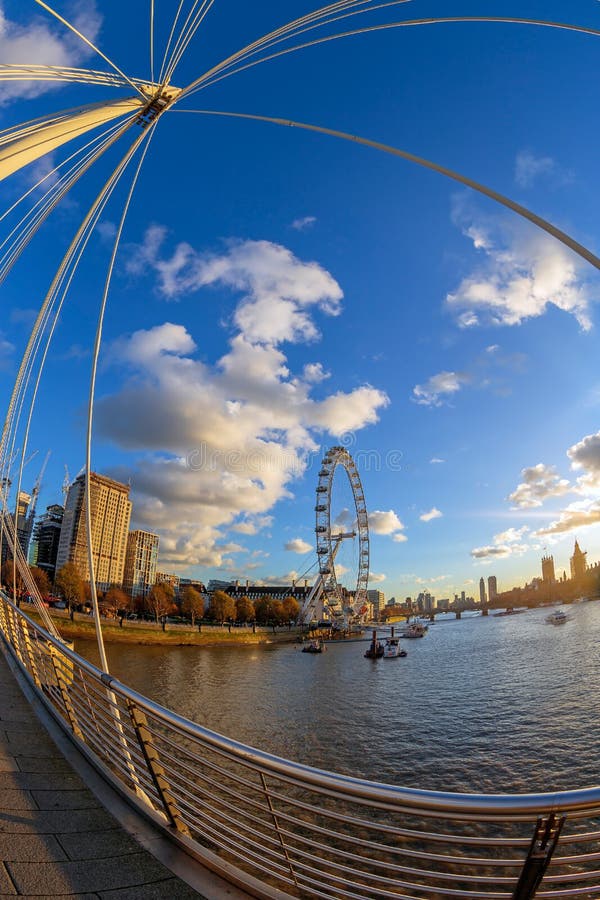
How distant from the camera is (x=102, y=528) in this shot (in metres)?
116

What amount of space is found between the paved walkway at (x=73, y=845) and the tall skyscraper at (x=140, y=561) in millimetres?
128526

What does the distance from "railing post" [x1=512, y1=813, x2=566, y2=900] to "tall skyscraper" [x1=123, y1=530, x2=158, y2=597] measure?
131m

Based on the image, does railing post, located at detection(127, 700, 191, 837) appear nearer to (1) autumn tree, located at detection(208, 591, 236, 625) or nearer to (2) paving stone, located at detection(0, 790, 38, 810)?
(2) paving stone, located at detection(0, 790, 38, 810)

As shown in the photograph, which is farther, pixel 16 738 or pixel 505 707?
pixel 505 707

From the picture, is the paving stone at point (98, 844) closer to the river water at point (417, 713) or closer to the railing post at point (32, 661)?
the railing post at point (32, 661)

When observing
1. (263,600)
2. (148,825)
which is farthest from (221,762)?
(263,600)

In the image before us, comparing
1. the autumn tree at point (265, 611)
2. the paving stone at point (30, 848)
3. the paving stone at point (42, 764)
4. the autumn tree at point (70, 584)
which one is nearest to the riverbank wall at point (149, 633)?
the autumn tree at point (70, 584)

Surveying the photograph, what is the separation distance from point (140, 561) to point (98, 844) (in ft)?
459

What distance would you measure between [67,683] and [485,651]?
4726cm

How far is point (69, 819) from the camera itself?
9.89 ft

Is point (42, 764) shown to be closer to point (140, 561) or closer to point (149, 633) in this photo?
point (149, 633)

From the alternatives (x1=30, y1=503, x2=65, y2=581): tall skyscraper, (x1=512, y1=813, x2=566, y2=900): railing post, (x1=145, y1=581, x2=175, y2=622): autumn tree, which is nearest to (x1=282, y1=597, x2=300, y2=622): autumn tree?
(x1=145, y1=581, x2=175, y2=622): autumn tree

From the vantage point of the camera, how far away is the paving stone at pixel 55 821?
285cm

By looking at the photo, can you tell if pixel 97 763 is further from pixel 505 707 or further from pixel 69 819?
pixel 505 707
